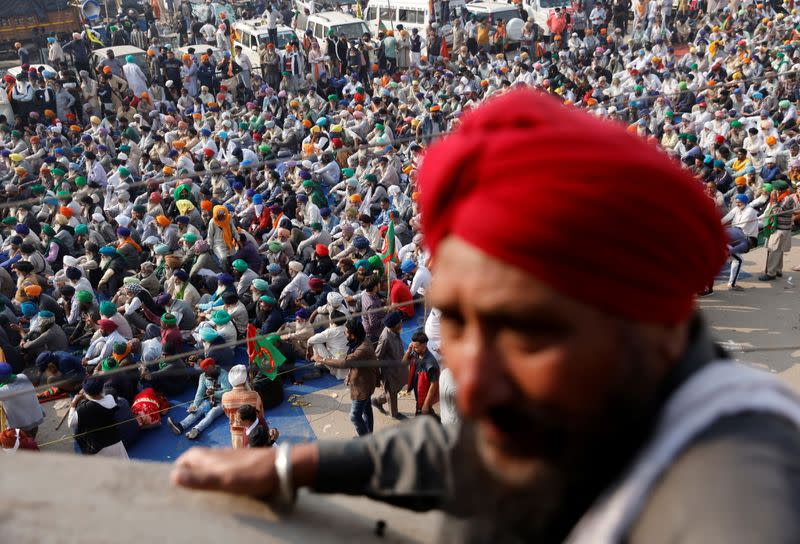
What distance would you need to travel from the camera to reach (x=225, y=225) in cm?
1090

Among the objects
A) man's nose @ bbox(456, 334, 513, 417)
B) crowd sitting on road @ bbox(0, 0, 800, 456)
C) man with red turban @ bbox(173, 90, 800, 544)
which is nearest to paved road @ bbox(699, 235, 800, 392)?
crowd sitting on road @ bbox(0, 0, 800, 456)

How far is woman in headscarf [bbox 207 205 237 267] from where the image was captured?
10.8m

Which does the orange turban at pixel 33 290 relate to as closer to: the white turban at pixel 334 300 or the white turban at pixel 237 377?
the white turban at pixel 334 300

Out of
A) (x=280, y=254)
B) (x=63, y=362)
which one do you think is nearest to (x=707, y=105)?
(x=280, y=254)

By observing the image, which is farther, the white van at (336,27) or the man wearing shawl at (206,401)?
the white van at (336,27)

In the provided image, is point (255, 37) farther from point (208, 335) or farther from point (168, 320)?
point (208, 335)

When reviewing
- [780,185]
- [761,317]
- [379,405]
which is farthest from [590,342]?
[780,185]

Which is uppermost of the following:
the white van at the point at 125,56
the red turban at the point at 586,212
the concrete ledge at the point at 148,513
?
the red turban at the point at 586,212

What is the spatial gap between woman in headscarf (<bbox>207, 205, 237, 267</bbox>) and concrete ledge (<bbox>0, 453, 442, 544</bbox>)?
9666 mm

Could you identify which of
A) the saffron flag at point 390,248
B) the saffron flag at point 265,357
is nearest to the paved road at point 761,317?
the saffron flag at point 390,248

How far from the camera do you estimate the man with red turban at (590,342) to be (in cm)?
87

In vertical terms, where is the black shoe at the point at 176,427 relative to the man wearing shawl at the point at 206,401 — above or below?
below

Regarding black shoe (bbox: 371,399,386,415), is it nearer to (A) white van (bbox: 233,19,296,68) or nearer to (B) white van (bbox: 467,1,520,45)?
(A) white van (bbox: 233,19,296,68)

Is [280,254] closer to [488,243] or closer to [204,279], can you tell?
[204,279]
